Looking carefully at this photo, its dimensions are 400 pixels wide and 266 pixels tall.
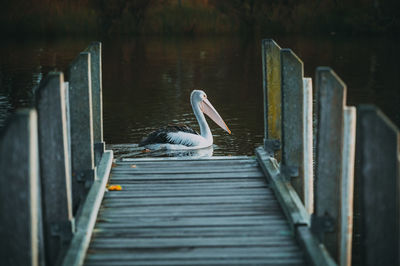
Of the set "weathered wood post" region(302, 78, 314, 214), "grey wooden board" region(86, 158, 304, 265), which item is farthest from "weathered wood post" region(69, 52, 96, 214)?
"weathered wood post" region(302, 78, 314, 214)

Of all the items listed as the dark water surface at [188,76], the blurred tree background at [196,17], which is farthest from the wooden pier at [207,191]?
the blurred tree background at [196,17]

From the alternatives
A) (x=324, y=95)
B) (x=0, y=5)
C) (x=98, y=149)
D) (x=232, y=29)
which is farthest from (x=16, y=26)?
(x=324, y=95)

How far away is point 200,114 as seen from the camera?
33.3ft

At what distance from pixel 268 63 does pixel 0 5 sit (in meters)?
26.0

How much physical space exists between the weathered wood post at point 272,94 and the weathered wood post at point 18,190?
3.41 meters

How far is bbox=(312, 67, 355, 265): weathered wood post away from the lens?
373cm

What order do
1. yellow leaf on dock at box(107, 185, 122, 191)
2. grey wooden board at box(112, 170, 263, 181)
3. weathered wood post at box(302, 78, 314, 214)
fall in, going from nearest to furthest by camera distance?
weathered wood post at box(302, 78, 314, 214) → yellow leaf on dock at box(107, 185, 122, 191) → grey wooden board at box(112, 170, 263, 181)

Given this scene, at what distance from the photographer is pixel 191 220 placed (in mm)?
4535

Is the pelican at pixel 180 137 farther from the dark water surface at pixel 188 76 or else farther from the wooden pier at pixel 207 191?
the wooden pier at pixel 207 191

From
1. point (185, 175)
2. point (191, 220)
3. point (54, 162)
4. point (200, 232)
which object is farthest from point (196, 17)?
point (54, 162)

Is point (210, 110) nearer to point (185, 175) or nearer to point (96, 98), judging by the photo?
point (96, 98)

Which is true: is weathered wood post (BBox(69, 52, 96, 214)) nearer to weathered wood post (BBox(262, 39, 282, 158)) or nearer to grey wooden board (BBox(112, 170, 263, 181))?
grey wooden board (BBox(112, 170, 263, 181))

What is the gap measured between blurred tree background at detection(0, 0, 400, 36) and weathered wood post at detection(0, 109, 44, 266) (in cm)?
2644

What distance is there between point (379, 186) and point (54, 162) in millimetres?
1787
